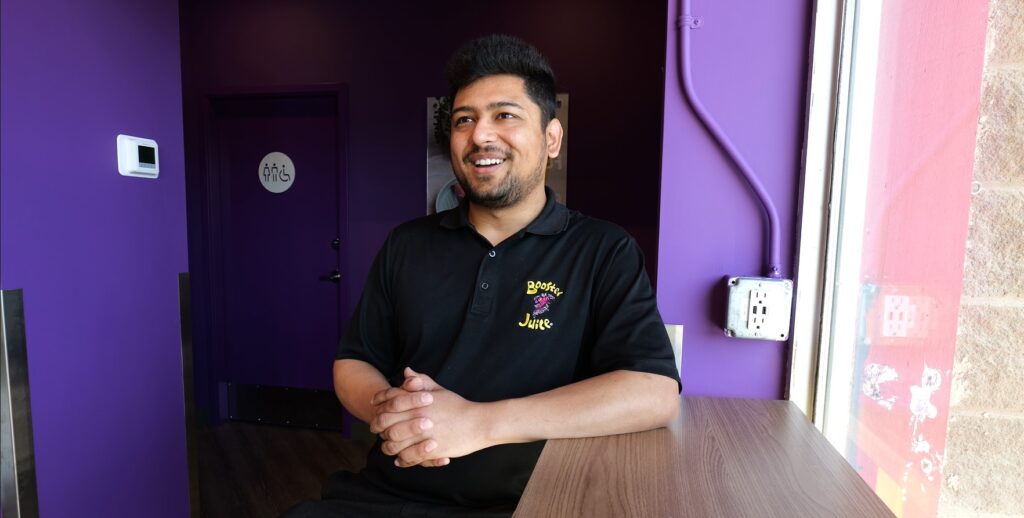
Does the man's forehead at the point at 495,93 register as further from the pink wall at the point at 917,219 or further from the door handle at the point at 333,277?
the door handle at the point at 333,277

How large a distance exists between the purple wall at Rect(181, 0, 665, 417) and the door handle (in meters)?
0.08

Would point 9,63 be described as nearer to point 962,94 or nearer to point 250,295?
point 962,94

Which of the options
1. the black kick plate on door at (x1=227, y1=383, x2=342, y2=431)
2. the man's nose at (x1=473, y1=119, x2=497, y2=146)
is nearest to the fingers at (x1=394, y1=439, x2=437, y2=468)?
the man's nose at (x1=473, y1=119, x2=497, y2=146)

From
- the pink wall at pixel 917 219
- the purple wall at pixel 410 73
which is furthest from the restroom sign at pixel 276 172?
the pink wall at pixel 917 219

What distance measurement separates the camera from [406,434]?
3.11ft

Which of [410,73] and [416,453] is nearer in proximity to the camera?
[416,453]

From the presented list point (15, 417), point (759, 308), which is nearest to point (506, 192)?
point (759, 308)

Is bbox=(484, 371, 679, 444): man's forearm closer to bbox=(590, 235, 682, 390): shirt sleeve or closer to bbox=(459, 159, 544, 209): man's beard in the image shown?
bbox=(590, 235, 682, 390): shirt sleeve

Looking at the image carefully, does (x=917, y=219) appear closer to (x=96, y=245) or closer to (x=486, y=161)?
(x=486, y=161)

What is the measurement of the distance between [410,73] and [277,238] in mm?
1352

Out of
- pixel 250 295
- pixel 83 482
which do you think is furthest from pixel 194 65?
pixel 83 482

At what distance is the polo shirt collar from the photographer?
124 centimetres

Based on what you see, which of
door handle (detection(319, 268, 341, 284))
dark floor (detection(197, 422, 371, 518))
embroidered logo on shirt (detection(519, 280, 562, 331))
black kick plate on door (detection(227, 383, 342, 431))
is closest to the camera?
embroidered logo on shirt (detection(519, 280, 562, 331))

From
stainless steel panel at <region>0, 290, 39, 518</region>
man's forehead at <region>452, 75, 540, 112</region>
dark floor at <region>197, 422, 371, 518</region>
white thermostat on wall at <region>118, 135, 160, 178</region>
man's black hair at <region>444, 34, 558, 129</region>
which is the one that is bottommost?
dark floor at <region>197, 422, 371, 518</region>
